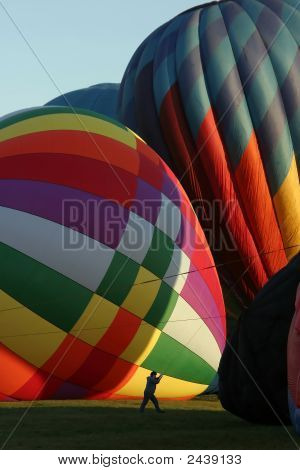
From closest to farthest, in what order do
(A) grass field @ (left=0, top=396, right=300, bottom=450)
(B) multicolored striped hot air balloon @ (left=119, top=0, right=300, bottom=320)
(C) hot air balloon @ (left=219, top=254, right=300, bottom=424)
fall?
(A) grass field @ (left=0, top=396, right=300, bottom=450)
(C) hot air balloon @ (left=219, top=254, right=300, bottom=424)
(B) multicolored striped hot air balloon @ (left=119, top=0, right=300, bottom=320)

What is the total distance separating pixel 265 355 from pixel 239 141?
6107mm

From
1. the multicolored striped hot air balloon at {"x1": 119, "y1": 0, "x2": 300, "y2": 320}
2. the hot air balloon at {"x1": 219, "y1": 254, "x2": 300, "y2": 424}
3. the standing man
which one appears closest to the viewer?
the hot air balloon at {"x1": 219, "y1": 254, "x2": 300, "y2": 424}

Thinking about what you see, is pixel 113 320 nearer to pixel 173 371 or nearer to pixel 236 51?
pixel 173 371

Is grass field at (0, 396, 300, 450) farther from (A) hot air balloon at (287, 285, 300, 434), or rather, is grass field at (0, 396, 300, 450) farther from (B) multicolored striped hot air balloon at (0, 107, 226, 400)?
(B) multicolored striped hot air balloon at (0, 107, 226, 400)

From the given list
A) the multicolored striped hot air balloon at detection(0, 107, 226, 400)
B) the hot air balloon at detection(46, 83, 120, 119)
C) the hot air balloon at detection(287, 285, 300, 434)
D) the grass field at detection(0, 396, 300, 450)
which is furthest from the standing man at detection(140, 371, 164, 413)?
the hot air balloon at detection(46, 83, 120, 119)

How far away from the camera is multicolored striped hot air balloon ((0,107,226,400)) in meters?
8.91

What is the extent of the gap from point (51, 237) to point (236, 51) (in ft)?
18.6

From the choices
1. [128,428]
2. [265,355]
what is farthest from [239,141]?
[128,428]

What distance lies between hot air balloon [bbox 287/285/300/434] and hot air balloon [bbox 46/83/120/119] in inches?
507

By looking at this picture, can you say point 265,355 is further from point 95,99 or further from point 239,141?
point 95,99

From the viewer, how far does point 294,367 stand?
6.39 m

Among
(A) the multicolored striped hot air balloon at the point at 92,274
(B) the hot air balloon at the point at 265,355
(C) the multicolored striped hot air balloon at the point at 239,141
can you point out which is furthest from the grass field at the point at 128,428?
(C) the multicolored striped hot air balloon at the point at 239,141

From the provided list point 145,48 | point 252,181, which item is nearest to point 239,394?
point 252,181

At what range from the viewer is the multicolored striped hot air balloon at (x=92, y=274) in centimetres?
891
